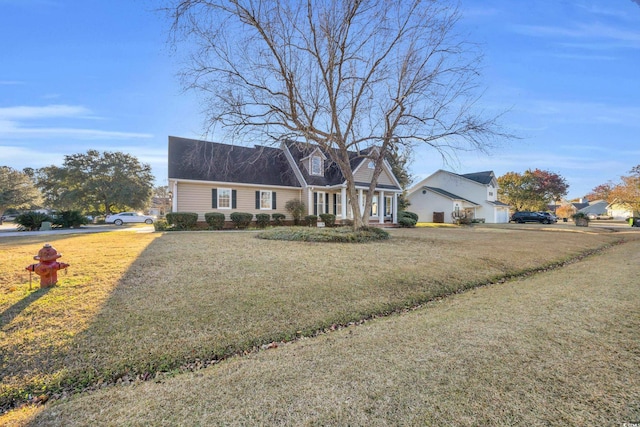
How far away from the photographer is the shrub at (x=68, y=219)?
18784 mm

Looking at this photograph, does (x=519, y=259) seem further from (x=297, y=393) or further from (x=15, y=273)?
(x=15, y=273)

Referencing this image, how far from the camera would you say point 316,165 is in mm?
21859

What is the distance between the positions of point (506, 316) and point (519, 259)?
5.79m

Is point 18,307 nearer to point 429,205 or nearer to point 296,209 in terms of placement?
point 296,209

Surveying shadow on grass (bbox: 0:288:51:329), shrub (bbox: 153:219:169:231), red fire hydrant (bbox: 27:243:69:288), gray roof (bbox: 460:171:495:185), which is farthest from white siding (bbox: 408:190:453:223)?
shadow on grass (bbox: 0:288:51:329)

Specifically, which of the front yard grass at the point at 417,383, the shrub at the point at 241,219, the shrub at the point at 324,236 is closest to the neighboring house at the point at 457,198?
the shrub at the point at 241,219

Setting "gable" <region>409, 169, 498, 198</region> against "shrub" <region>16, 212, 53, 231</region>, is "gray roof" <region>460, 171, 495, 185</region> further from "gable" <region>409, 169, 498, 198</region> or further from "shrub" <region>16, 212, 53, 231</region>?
"shrub" <region>16, 212, 53, 231</region>

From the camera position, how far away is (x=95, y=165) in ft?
111

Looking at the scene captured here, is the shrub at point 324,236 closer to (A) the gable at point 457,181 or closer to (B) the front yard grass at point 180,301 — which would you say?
(B) the front yard grass at point 180,301

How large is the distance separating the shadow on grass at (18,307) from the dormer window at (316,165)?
18094mm

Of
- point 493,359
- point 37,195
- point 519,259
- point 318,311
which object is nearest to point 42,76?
point 318,311

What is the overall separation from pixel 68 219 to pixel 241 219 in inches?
486

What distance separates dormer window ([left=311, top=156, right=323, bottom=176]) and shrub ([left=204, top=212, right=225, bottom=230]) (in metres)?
7.83

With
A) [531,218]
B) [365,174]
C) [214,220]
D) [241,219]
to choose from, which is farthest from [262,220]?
[531,218]
